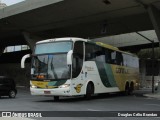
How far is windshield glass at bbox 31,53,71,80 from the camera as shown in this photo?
72.5 feet

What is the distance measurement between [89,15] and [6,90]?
526 inches

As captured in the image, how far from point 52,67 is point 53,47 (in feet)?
4.11

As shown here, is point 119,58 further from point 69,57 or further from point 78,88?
point 69,57

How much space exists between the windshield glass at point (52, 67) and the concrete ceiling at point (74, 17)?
470 inches

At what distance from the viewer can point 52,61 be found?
22.4 metres

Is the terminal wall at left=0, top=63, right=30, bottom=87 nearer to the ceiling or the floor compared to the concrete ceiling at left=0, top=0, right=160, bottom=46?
nearer to the floor

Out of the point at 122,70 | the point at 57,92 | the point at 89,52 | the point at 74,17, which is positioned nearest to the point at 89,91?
the point at 89,52

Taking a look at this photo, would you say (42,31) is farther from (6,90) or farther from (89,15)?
(6,90)

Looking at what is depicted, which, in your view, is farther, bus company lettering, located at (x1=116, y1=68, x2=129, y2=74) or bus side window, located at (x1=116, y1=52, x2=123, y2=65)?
bus company lettering, located at (x1=116, y1=68, x2=129, y2=74)

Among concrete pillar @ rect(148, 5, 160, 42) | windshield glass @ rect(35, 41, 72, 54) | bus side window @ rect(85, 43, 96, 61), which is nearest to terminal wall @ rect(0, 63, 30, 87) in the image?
concrete pillar @ rect(148, 5, 160, 42)

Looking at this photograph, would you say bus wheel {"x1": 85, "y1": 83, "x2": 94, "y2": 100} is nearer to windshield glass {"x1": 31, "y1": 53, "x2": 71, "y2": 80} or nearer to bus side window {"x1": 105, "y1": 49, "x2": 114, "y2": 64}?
windshield glass {"x1": 31, "y1": 53, "x2": 71, "y2": 80}

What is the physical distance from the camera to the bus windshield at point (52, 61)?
72.6 ft

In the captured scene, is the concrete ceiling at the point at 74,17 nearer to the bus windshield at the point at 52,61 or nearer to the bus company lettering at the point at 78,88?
the bus windshield at the point at 52,61

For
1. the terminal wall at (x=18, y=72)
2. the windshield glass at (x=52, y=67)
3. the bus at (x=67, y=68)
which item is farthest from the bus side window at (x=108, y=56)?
the terminal wall at (x=18, y=72)
